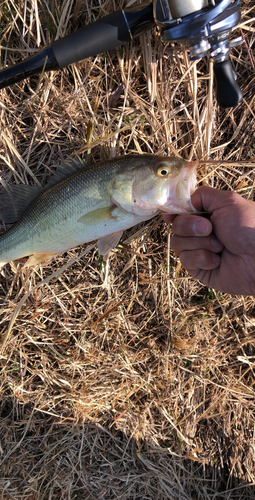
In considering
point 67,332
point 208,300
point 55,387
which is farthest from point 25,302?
point 208,300

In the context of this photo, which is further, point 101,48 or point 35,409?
point 35,409

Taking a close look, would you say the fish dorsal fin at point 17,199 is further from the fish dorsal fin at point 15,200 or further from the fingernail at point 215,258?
the fingernail at point 215,258

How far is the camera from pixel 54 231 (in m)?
2.28

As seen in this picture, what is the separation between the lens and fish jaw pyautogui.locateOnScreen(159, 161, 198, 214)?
1920mm

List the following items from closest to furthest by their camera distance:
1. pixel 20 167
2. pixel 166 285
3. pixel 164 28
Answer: pixel 164 28 < pixel 20 167 < pixel 166 285

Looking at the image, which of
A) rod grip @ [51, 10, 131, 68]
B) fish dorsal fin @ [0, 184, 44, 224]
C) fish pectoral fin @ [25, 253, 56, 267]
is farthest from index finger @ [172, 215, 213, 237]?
rod grip @ [51, 10, 131, 68]

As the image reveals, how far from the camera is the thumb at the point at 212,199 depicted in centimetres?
219

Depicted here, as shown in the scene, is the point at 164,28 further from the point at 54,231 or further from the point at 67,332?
the point at 67,332

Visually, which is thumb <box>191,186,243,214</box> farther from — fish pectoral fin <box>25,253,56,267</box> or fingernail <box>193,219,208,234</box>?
fish pectoral fin <box>25,253,56,267</box>

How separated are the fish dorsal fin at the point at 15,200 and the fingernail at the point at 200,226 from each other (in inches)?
55.1

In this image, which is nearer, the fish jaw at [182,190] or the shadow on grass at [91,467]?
the fish jaw at [182,190]

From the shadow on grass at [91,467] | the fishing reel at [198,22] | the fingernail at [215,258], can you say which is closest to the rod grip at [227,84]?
the fishing reel at [198,22]

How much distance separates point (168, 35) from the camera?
1.97 m

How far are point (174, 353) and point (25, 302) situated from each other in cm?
168
